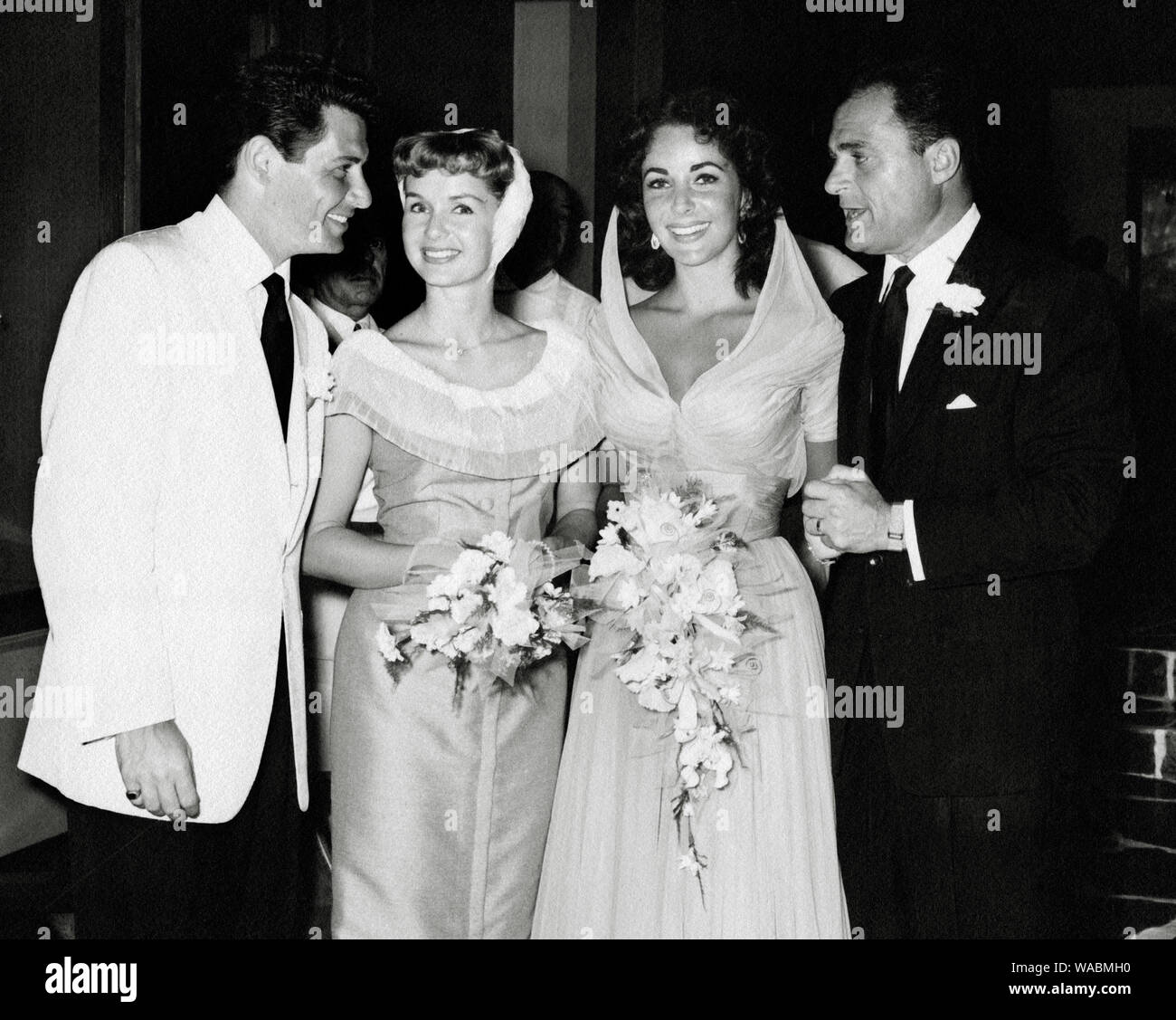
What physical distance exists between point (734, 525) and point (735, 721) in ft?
1.33

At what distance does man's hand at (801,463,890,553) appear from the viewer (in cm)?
248

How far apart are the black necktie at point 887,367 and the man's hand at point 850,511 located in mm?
110

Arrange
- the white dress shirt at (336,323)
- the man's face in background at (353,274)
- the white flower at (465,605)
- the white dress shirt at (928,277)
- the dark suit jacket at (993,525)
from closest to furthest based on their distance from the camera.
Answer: the white flower at (465,605)
the dark suit jacket at (993,525)
the white dress shirt at (928,277)
the white dress shirt at (336,323)
the man's face in background at (353,274)

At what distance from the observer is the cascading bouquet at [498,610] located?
93.4 inches

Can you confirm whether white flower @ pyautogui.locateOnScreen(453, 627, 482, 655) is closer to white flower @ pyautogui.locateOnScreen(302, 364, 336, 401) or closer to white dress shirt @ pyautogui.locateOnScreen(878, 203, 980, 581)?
white flower @ pyautogui.locateOnScreen(302, 364, 336, 401)

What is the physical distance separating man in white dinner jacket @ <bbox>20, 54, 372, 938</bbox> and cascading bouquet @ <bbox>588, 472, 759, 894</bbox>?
0.63 meters

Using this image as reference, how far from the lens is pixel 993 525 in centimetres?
248

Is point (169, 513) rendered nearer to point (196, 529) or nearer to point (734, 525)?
point (196, 529)

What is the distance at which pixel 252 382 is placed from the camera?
2430 mm

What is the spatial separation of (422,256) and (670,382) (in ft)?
1.89

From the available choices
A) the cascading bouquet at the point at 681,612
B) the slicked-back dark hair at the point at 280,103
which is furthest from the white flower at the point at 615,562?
the slicked-back dark hair at the point at 280,103

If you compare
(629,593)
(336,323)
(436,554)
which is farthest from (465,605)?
(336,323)

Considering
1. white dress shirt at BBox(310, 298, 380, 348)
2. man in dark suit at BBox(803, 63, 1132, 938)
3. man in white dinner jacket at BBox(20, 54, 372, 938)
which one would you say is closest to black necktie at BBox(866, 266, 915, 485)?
man in dark suit at BBox(803, 63, 1132, 938)

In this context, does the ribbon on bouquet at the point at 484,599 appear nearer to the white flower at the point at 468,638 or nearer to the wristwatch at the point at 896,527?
the white flower at the point at 468,638
